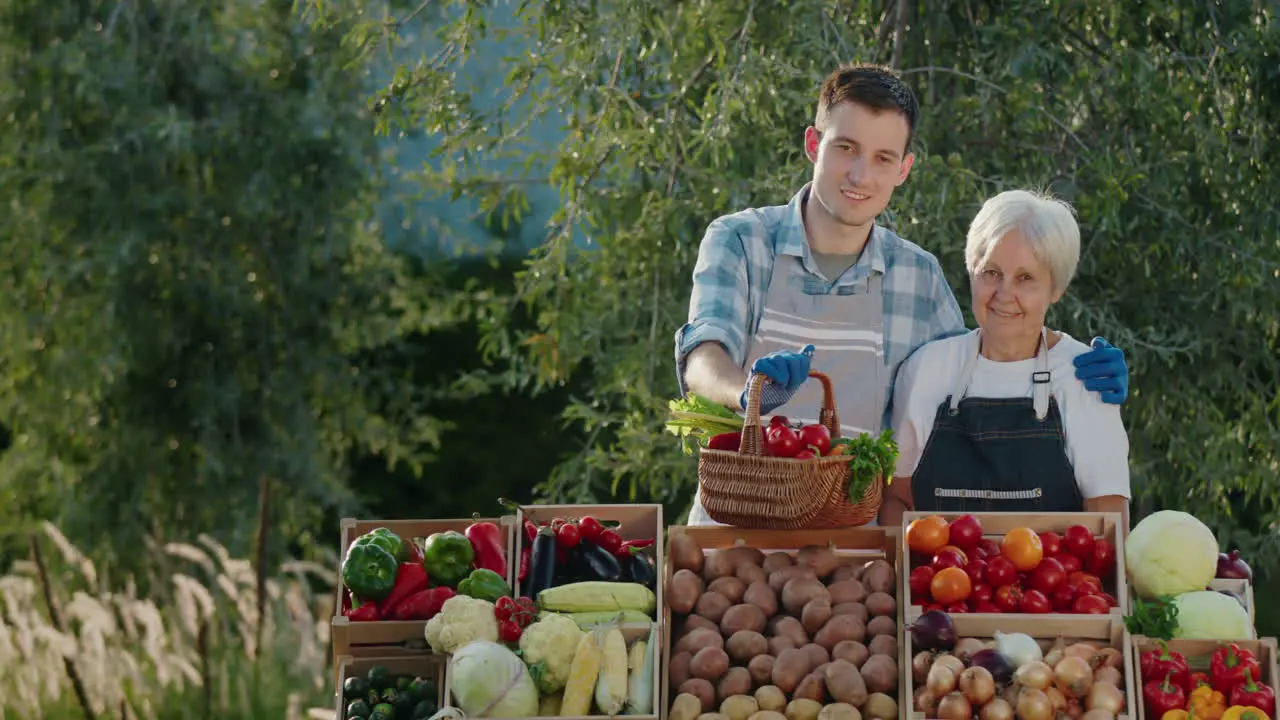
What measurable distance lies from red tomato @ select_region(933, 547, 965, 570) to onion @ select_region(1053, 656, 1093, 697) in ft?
0.97

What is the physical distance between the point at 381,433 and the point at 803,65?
440cm

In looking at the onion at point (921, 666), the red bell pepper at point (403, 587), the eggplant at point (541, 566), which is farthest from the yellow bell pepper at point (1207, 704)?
the red bell pepper at point (403, 587)

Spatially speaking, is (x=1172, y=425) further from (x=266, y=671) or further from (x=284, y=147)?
(x=284, y=147)

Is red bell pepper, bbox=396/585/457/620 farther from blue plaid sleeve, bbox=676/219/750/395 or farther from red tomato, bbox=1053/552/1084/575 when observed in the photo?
red tomato, bbox=1053/552/1084/575

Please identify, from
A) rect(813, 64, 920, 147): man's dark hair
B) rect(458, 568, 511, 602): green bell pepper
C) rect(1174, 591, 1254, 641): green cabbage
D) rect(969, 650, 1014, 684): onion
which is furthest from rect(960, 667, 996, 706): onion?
rect(813, 64, 920, 147): man's dark hair

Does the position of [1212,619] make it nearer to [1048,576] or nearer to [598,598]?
[1048,576]

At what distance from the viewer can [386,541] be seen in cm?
322

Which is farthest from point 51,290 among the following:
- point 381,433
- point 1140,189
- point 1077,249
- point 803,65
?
point 1077,249

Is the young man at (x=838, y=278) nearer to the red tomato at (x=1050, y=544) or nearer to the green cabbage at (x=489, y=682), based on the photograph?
the red tomato at (x=1050, y=544)

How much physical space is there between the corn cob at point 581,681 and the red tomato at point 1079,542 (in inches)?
39.2

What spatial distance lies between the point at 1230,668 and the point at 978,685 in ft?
1.69

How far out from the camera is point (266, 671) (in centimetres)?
619

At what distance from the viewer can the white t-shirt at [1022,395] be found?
3.49m

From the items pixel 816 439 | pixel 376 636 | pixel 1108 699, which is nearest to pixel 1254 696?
pixel 1108 699
